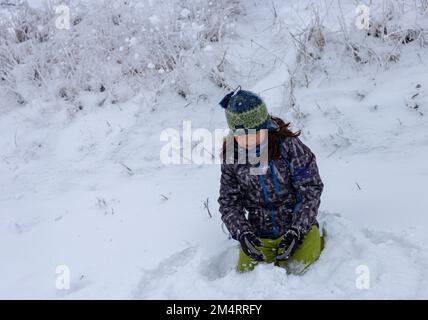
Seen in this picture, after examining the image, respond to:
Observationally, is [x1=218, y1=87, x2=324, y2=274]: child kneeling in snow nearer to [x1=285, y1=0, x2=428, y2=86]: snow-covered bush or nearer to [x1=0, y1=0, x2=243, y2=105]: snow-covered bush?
[x1=285, y1=0, x2=428, y2=86]: snow-covered bush

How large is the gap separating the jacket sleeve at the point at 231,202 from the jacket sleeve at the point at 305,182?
0.34m

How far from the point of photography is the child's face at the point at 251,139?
2797 millimetres

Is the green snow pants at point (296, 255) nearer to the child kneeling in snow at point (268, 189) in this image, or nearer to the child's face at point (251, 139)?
the child kneeling in snow at point (268, 189)

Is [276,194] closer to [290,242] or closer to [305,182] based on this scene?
[305,182]

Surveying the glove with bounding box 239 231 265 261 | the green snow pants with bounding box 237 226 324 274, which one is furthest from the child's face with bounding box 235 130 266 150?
the green snow pants with bounding box 237 226 324 274

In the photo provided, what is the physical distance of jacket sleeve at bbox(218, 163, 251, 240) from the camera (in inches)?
118

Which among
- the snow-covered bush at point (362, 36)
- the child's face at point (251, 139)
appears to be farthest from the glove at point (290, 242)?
the snow-covered bush at point (362, 36)

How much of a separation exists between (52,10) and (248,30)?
2545mm

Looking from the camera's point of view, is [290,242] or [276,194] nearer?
[290,242]

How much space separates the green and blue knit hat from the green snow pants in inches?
29.5

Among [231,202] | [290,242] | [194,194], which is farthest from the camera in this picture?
[194,194]

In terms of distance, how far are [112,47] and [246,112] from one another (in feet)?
10.8

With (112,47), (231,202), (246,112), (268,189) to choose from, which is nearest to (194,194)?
(231,202)

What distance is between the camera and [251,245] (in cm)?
291
